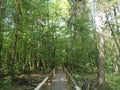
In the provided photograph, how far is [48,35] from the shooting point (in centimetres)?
2494

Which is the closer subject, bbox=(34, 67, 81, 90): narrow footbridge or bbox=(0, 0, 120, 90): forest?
bbox=(34, 67, 81, 90): narrow footbridge

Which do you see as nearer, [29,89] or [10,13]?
[29,89]

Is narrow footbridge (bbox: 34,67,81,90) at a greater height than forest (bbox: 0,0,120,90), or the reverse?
forest (bbox: 0,0,120,90)

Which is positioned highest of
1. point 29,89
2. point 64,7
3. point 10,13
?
point 64,7

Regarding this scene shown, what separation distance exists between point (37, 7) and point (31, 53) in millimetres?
7715

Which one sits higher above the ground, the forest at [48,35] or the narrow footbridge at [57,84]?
the forest at [48,35]

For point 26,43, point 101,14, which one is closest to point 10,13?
point 26,43

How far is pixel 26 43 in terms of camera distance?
24047 millimetres

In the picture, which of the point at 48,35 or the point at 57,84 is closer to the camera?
the point at 57,84

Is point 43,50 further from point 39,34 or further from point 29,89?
point 29,89

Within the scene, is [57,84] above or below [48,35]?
below

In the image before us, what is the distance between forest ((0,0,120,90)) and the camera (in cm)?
1728

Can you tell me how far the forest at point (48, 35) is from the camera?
17.3 m

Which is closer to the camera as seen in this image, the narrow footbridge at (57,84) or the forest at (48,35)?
the narrow footbridge at (57,84)
